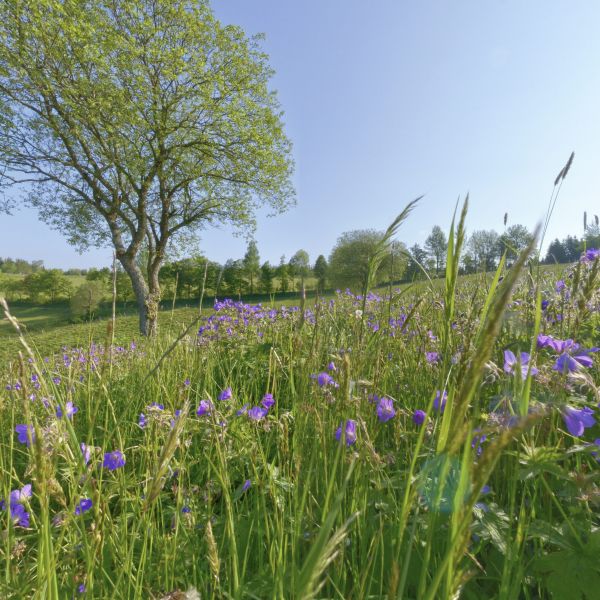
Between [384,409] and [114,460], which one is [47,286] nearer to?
[114,460]

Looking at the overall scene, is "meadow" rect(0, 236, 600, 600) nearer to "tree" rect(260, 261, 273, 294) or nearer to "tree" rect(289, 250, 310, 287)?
"tree" rect(289, 250, 310, 287)

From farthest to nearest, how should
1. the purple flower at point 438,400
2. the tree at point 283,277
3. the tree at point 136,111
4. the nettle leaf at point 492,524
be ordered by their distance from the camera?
the tree at point 283,277 < the tree at point 136,111 < the nettle leaf at point 492,524 < the purple flower at point 438,400

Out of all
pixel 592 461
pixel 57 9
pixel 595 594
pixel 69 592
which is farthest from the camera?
pixel 57 9

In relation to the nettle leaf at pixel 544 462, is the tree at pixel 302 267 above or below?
above

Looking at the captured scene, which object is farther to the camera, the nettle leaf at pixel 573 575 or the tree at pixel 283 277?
the tree at pixel 283 277

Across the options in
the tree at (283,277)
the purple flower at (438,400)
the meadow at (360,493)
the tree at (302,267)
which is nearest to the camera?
the meadow at (360,493)

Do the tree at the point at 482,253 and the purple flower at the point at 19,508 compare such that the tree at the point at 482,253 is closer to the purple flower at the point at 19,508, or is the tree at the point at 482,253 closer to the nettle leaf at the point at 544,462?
the nettle leaf at the point at 544,462

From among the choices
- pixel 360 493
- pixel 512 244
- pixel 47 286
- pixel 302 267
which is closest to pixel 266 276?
pixel 47 286

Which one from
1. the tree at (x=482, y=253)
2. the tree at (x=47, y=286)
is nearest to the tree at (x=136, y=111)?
the tree at (x=482, y=253)

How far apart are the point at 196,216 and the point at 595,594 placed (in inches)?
744

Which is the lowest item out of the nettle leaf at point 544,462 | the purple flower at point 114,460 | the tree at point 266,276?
the purple flower at point 114,460

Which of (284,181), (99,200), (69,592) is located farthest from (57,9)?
(69,592)

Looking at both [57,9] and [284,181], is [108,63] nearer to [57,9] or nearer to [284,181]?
[57,9]

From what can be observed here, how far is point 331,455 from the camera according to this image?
131 cm
